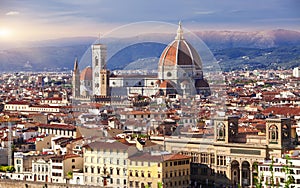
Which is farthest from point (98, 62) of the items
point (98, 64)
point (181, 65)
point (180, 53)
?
point (180, 53)

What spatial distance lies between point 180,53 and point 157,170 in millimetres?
2169

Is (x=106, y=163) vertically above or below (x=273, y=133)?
below

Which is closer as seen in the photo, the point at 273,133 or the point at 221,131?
the point at 273,133

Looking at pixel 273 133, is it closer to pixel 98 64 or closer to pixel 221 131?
pixel 221 131

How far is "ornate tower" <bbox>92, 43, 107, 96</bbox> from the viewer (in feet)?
35.4

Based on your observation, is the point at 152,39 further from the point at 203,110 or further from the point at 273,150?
the point at 203,110

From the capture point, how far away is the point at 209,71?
35.7 ft

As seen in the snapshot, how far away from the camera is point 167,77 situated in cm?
1262

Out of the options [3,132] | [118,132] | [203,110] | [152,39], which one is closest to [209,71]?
[118,132]

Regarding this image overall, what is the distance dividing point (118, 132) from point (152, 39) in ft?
10.8

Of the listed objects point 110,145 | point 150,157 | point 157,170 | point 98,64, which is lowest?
point 157,170

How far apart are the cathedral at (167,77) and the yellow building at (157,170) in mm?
1126

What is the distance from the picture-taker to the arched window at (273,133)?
11977 millimetres

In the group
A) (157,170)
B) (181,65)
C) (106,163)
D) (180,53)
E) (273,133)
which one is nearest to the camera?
(180,53)
